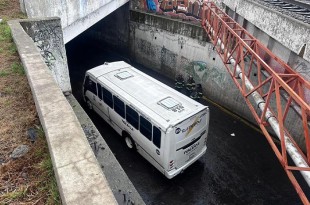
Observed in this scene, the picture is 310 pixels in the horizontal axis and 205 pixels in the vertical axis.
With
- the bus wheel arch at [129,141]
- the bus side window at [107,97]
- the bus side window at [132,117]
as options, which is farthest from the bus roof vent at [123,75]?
the bus wheel arch at [129,141]

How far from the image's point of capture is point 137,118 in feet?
30.9

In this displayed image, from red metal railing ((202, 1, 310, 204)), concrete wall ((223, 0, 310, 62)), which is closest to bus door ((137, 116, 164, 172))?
red metal railing ((202, 1, 310, 204))

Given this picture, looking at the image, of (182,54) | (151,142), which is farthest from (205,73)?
(151,142)

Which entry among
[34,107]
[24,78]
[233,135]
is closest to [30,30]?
[24,78]

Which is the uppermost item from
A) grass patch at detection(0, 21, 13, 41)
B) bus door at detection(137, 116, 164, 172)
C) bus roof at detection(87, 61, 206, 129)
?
grass patch at detection(0, 21, 13, 41)

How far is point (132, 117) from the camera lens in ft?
31.9

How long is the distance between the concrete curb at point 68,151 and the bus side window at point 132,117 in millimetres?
4312

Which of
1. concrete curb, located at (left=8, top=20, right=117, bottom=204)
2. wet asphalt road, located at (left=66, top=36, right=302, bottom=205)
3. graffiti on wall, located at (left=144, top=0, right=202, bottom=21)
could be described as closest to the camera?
concrete curb, located at (left=8, top=20, right=117, bottom=204)

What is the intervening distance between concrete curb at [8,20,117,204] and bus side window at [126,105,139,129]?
4.31 metres

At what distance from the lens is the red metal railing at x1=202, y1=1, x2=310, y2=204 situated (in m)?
5.22

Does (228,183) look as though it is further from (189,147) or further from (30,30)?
(30,30)

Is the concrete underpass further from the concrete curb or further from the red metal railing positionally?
the concrete curb

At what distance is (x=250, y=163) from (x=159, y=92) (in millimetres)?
5176

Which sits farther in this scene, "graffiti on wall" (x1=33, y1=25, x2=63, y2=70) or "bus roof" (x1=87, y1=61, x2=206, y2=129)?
"graffiti on wall" (x1=33, y1=25, x2=63, y2=70)
